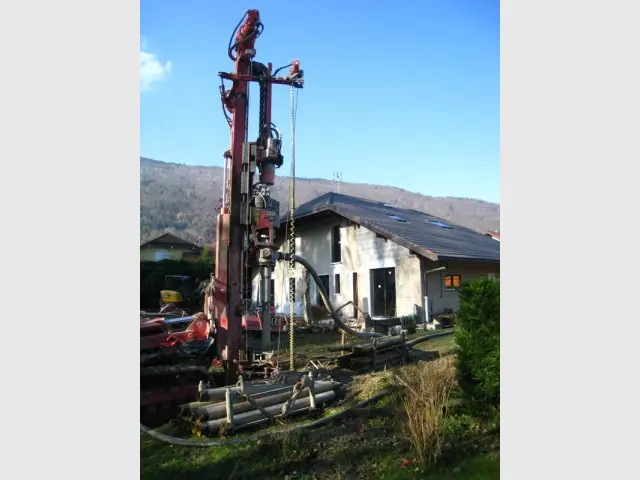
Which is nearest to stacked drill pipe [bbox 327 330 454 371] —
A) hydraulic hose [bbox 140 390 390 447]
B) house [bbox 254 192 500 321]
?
hydraulic hose [bbox 140 390 390 447]

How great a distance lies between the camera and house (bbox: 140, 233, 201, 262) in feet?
162

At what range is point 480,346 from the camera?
5.62m

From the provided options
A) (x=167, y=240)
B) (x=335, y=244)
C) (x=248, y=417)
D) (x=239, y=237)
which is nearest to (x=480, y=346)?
(x=248, y=417)

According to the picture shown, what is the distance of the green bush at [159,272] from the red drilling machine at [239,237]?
81.2ft

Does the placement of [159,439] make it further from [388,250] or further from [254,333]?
[388,250]

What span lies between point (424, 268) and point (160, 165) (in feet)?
476

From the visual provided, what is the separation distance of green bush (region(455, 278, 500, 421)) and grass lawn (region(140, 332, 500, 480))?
355 millimetres

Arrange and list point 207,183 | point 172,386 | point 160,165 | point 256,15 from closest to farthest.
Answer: point 172,386 → point 256,15 → point 207,183 → point 160,165

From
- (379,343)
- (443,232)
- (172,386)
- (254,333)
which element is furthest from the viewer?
(443,232)

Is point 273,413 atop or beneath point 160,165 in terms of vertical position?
beneath

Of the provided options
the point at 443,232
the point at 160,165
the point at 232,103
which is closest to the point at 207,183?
the point at 160,165

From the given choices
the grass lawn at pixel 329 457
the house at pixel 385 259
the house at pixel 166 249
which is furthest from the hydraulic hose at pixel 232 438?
the house at pixel 166 249

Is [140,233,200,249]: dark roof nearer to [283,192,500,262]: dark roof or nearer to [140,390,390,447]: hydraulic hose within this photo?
[283,192,500,262]: dark roof

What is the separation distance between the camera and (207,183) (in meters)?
142
